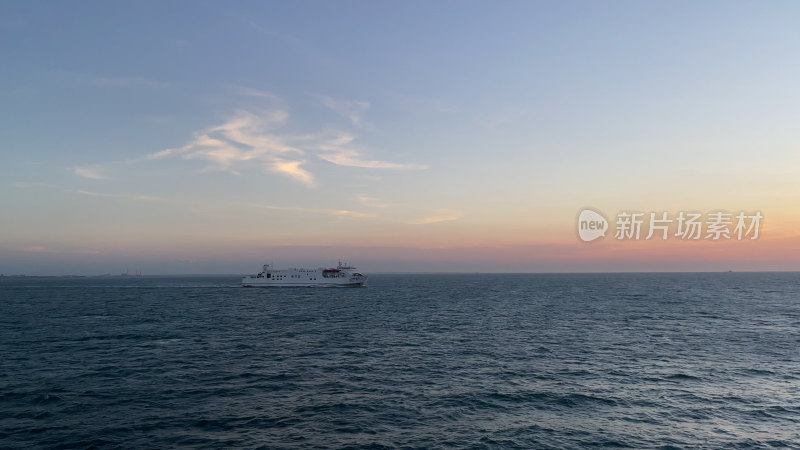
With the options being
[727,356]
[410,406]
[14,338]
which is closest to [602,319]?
[727,356]

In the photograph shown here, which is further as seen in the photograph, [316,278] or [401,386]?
[316,278]

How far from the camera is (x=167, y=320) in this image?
84.4m

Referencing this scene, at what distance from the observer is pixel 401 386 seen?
38.6 m

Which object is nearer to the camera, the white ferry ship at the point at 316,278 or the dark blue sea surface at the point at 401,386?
the dark blue sea surface at the point at 401,386

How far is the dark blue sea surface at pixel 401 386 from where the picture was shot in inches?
1099

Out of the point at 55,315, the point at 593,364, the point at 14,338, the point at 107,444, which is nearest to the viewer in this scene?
the point at 107,444

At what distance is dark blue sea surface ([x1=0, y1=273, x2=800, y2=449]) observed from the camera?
27.9m

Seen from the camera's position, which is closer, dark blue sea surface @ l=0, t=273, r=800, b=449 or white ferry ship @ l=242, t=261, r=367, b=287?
→ dark blue sea surface @ l=0, t=273, r=800, b=449

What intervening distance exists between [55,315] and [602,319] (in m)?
111

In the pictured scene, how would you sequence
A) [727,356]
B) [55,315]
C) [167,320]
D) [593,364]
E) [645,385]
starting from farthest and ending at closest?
[55,315]
[167,320]
[727,356]
[593,364]
[645,385]

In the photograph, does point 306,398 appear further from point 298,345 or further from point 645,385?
point 645,385

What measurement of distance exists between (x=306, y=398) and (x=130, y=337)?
1656 inches

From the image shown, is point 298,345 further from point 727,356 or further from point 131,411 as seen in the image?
point 727,356

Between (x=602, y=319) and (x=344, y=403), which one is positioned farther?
(x=602, y=319)
